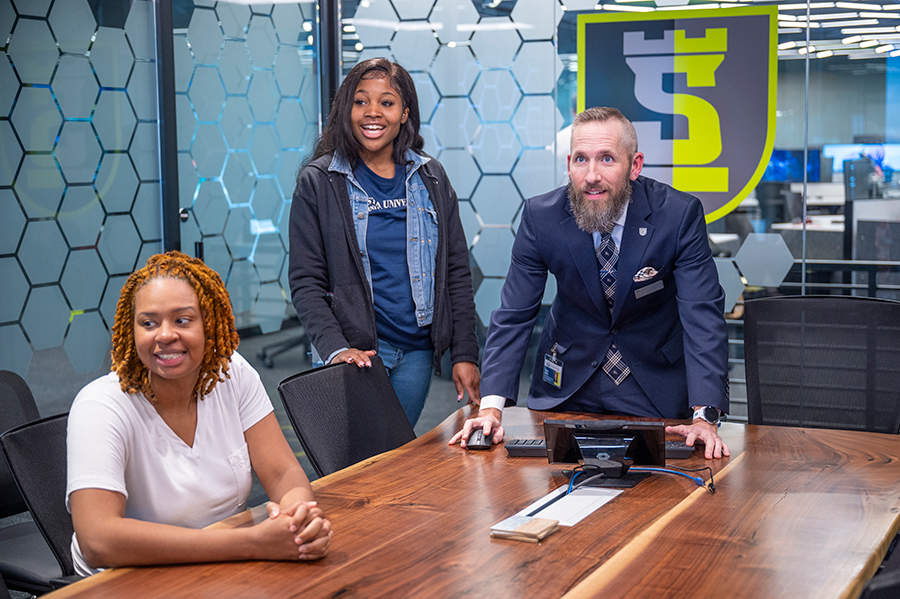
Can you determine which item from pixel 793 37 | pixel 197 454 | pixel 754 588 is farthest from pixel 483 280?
pixel 754 588

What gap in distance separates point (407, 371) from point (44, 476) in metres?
1.26

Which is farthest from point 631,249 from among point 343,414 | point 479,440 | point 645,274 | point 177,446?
point 177,446

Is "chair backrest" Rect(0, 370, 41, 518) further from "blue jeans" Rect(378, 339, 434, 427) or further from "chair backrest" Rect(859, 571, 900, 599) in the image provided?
"chair backrest" Rect(859, 571, 900, 599)

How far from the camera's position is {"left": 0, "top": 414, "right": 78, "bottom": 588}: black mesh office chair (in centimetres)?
184

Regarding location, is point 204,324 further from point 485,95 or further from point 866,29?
point 866,29

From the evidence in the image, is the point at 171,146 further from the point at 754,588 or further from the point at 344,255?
the point at 754,588

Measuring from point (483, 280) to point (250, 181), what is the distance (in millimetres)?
1326

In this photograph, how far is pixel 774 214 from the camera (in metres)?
4.20

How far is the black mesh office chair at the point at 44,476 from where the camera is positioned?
1.84 m

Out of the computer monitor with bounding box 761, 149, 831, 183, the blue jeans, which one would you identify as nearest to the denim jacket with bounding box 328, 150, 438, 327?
the blue jeans

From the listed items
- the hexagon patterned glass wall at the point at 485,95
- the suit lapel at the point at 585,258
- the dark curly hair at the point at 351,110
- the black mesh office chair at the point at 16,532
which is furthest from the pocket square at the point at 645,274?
the hexagon patterned glass wall at the point at 485,95

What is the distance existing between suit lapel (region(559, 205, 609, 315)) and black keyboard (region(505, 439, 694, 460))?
0.49m

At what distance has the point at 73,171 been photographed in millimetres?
3584

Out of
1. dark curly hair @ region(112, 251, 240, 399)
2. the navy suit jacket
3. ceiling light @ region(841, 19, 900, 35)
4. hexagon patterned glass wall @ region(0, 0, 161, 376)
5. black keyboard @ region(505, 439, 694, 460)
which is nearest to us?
dark curly hair @ region(112, 251, 240, 399)
